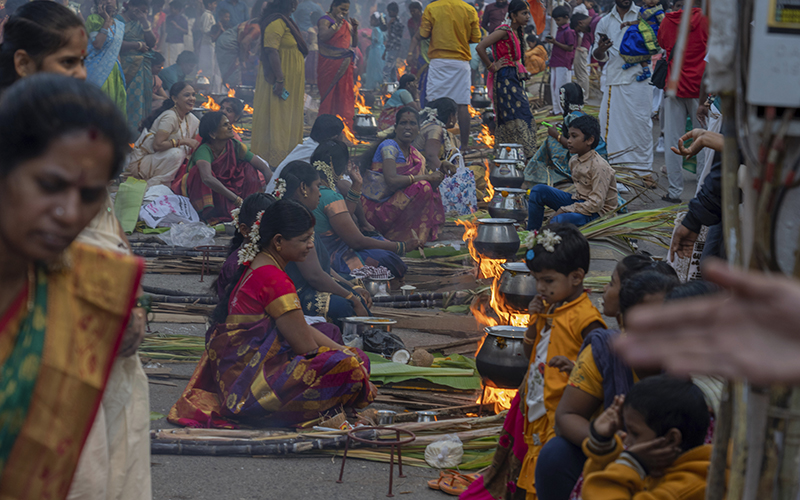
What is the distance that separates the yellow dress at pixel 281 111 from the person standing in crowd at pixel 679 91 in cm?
490

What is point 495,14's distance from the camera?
41.2ft

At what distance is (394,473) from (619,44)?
7.04 meters

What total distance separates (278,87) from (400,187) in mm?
3482

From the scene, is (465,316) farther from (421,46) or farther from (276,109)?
(421,46)

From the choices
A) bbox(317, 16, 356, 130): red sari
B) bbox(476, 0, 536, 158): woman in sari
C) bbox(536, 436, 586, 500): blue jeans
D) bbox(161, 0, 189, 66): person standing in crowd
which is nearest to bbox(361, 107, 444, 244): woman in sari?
bbox(476, 0, 536, 158): woman in sari

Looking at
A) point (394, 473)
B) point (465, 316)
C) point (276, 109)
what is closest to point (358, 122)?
point (276, 109)

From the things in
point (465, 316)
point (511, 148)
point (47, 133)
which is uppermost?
point (47, 133)

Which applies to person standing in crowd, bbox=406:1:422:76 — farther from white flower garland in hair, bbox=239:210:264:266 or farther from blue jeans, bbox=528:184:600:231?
white flower garland in hair, bbox=239:210:264:266

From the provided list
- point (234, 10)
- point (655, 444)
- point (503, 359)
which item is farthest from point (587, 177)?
point (234, 10)

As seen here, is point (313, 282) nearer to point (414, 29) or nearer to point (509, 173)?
point (509, 173)

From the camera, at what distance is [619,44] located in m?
9.00

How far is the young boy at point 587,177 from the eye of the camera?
19.5 feet

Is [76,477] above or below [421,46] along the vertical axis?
below

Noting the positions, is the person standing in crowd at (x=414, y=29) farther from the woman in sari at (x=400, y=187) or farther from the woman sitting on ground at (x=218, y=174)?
the woman in sari at (x=400, y=187)
